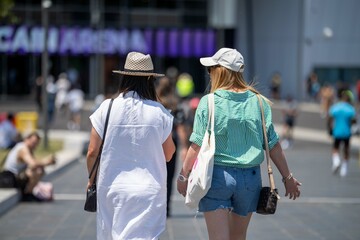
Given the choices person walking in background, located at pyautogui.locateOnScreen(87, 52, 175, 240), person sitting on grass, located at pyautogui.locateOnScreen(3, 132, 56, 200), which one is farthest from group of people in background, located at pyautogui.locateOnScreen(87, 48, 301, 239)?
person sitting on grass, located at pyautogui.locateOnScreen(3, 132, 56, 200)

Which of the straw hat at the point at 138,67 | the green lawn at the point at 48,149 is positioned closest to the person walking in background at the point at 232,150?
the straw hat at the point at 138,67

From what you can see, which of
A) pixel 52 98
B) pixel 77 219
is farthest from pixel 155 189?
pixel 52 98

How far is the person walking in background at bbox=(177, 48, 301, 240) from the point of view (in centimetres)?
584

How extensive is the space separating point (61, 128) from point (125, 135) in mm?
28289

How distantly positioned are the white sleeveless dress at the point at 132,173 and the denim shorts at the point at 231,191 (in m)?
0.33

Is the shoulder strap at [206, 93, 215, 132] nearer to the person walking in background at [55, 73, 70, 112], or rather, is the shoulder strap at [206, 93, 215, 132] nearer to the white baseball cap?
the white baseball cap

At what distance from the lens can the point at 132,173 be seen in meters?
5.67

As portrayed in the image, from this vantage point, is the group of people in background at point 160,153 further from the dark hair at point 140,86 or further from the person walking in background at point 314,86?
the person walking in background at point 314,86

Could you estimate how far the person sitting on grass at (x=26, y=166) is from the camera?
1320 centimetres

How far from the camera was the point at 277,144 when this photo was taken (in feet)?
19.9

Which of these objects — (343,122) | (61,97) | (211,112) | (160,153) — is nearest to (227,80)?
(211,112)

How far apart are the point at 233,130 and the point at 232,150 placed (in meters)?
0.14

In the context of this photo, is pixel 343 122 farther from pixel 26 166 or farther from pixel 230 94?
pixel 230 94

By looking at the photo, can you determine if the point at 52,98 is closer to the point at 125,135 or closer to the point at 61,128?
the point at 61,128
